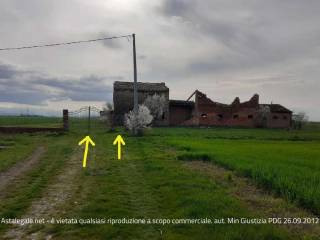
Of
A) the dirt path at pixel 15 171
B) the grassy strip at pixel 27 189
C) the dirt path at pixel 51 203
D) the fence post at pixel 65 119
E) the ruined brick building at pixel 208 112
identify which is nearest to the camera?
the dirt path at pixel 51 203

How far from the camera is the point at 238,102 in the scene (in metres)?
64.8

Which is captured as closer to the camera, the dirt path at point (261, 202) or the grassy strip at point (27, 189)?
the dirt path at point (261, 202)

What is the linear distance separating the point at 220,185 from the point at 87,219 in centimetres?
492

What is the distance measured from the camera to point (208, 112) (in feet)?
205

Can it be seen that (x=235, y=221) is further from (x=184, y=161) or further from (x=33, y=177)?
(x=184, y=161)

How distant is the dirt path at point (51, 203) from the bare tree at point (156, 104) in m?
44.3

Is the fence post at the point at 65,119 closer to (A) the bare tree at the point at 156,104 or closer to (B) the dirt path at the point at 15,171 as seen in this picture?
(B) the dirt path at the point at 15,171

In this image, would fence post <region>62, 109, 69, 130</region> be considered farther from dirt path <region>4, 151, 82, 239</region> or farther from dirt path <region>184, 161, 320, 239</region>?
dirt path <region>184, 161, 320, 239</region>

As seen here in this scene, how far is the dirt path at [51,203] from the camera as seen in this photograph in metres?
6.38

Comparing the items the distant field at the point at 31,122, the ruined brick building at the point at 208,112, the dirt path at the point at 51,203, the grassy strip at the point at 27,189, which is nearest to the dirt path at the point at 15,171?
the grassy strip at the point at 27,189

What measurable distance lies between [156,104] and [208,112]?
32.2ft

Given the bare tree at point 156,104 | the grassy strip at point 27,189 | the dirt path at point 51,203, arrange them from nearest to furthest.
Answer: the dirt path at point 51,203, the grassy strip at point 27,189, the bare tree at point 156,104

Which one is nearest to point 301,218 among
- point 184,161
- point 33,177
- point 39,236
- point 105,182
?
point 39,236

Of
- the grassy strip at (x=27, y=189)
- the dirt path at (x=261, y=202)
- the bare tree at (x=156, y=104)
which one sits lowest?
the dirt path at (x=261, y=202)
